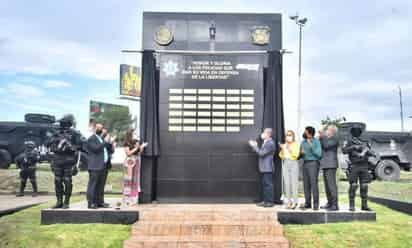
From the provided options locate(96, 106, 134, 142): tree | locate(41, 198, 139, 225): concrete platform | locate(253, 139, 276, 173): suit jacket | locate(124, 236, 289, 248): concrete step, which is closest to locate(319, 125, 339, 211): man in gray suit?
locate(253, 139, 276, 173): suit jacket

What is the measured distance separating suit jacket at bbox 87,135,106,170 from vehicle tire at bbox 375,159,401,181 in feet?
47.8

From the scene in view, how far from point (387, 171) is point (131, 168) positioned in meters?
14.3

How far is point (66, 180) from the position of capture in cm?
746

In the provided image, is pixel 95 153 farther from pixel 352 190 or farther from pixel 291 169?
pixel 352 190

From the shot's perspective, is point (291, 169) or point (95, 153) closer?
point (95, 153)

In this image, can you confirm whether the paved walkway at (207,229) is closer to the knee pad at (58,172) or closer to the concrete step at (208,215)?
the concrete step at (208,215)

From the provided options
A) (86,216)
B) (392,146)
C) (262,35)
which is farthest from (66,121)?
(392,146)

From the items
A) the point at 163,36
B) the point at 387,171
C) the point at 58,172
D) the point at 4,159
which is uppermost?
the point at 163,36

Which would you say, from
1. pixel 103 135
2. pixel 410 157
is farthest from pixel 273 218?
pixel 410 157

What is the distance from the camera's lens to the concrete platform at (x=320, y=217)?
23.0 feet

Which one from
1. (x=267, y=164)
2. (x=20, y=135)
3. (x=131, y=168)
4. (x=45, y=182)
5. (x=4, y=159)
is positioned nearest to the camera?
(x=267, y=164)

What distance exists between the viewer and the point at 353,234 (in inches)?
248

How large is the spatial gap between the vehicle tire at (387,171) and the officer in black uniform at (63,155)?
49.3ft

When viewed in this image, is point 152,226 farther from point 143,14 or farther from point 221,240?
point 143,14
